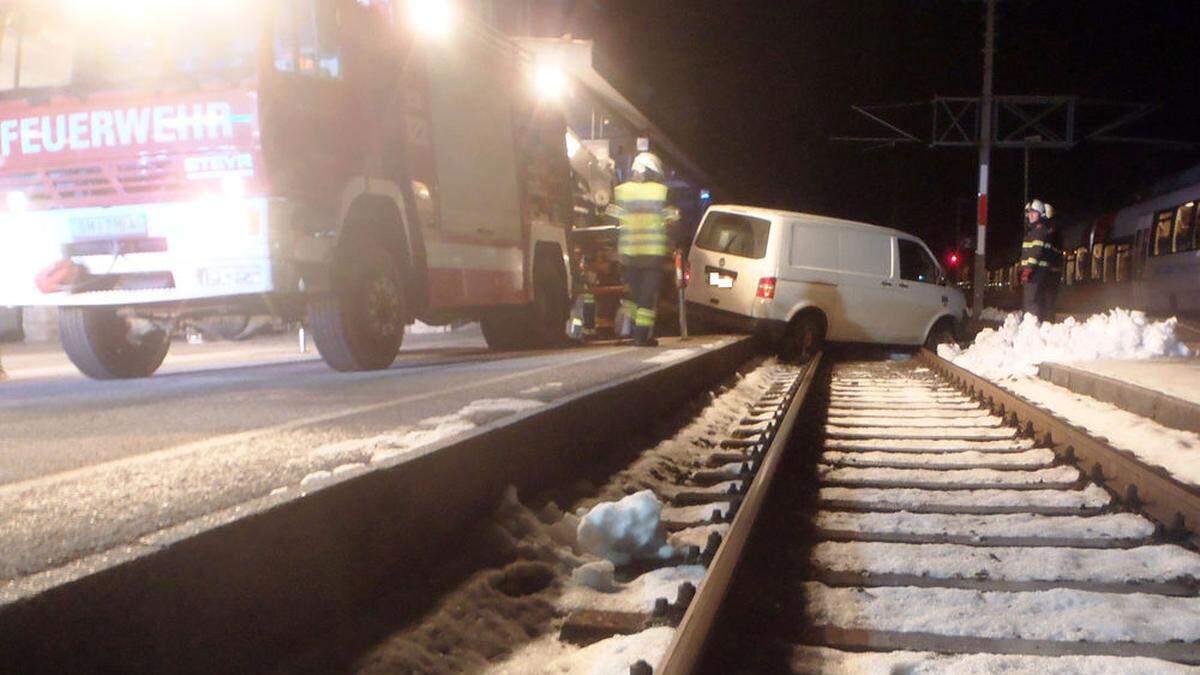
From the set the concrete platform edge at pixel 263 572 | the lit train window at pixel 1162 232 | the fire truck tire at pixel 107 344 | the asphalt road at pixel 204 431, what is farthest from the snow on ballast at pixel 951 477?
the lit train window at pixel 1162 232

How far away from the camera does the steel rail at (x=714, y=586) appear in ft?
7.79

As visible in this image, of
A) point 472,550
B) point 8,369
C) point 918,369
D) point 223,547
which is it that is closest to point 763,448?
point 472,550

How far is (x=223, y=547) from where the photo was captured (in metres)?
→ 2.57

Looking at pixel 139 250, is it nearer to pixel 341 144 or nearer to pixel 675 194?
pixel 341 144

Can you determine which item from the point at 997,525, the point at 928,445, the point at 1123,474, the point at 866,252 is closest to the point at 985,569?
the point at 997,525

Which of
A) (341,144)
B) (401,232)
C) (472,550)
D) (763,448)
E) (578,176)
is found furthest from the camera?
(578,176)

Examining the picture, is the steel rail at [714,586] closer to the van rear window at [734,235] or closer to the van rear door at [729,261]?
the van rear door at [729,261]

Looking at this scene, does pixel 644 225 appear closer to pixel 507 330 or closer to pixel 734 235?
pixel 507 330

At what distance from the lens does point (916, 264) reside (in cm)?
1434

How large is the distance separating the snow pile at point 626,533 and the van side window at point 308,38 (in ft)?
14.6

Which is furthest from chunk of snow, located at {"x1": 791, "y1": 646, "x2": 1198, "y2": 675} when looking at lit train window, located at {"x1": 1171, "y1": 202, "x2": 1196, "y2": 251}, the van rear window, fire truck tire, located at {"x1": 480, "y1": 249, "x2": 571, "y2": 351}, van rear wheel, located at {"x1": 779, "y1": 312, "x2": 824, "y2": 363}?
lit train window, located at {"x1": 1171, "y1": 202, "x2": 1196, "y2": 251}

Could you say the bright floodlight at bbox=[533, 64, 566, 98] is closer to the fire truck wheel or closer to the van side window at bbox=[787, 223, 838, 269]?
the fire truck wheel

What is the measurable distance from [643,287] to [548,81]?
108 inches

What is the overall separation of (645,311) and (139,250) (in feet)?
18.5
